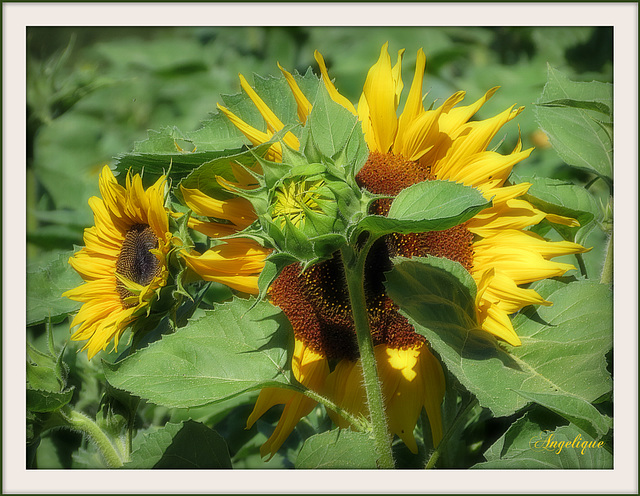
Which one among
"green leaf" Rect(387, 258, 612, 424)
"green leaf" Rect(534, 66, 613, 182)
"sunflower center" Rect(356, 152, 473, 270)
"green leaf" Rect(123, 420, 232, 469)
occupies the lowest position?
"green leaf" Rect(123, 420, 232, 469)

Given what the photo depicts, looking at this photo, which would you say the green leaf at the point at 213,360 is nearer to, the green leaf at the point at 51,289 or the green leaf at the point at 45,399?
the green leaf at the point at 45,399

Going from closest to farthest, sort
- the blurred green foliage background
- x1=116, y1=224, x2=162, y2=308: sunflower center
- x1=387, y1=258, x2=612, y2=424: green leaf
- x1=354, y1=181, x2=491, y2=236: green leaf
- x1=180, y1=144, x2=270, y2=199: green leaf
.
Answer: x1=354, y1=181, x2=491, y2=236: green leaf < x1=387, y1=258, x2=612, y2=424: green leaf < x1=180, y1=144, x2=270, y2=199: green leaf < x1=116, y1=224, x2=162, y2=308: sunflower center < the blurred green foliage background

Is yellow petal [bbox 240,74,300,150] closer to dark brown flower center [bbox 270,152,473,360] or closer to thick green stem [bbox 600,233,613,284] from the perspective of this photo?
dark brown flower center [bbox 270,152,473,360]

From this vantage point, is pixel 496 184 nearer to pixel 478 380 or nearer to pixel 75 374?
pixel 478 380

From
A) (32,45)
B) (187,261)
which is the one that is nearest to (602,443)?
(187,261)

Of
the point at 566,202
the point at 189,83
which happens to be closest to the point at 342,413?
the point at 566,202

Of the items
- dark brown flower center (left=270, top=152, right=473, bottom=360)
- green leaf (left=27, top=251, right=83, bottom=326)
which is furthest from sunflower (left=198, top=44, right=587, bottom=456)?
green leaf (left=27, top=251, right=83, bottom=326)

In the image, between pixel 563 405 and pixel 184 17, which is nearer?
pixel 563 405
